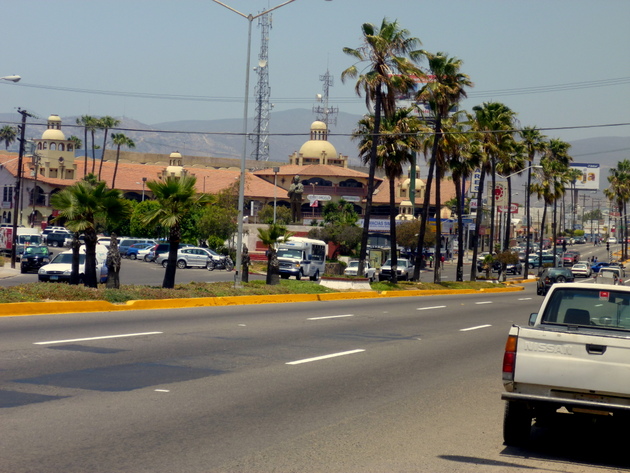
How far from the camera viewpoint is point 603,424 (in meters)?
9.86

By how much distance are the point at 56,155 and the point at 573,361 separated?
114441 millimetres

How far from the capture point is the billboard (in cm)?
15662

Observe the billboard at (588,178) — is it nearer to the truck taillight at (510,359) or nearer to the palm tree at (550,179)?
the palm tree at (550,179)

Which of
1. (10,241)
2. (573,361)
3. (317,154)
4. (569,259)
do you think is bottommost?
(573,361)

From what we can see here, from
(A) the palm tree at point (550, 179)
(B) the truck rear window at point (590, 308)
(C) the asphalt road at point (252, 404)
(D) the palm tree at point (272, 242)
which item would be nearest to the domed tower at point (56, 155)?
(A) the palm tree at point (550, 179)

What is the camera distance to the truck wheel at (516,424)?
26.9ft

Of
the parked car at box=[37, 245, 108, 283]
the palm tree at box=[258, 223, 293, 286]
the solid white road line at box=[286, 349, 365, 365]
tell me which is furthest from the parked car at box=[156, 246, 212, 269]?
the solid white road line at box=[286, 349, 365, 365]

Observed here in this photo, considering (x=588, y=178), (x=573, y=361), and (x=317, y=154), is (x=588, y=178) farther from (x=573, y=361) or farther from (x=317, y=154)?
(x=573, y=361)

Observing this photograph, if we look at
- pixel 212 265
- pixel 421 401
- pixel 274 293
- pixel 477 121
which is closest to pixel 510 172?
pixel 477 121

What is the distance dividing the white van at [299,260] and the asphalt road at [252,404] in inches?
1213

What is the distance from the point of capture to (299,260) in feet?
163

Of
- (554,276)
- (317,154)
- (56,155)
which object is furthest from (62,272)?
(317,154)

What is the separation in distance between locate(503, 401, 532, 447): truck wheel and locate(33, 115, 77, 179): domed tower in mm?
111548

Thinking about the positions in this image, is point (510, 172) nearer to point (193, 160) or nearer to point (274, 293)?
point (274, 293)
